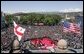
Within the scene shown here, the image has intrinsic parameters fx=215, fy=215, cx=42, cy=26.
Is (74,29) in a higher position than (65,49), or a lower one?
lower

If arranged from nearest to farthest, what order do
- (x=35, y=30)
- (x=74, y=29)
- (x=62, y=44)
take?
(x=62, y=44), (x=74, y=29), (x=35, y=30)

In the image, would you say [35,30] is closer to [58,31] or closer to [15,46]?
[58,31]

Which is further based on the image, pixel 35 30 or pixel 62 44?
pixel 35 30

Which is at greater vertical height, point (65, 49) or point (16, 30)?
point (65, 49)

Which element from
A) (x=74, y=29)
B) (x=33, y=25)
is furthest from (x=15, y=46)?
(x=33, y=25)

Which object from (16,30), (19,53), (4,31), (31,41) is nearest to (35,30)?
(4,31)

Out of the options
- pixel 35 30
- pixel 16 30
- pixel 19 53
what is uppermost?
pixel 19 53

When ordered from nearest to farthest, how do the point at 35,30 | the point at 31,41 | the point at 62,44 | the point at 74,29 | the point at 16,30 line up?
1. the point at 62,44
2. the point at 16,30
3. the point at 31,41
4. the point at 74,29
5. the point at 35,30

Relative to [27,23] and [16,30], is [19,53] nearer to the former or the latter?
[16,30]

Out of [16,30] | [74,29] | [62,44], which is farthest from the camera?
[74,29]
